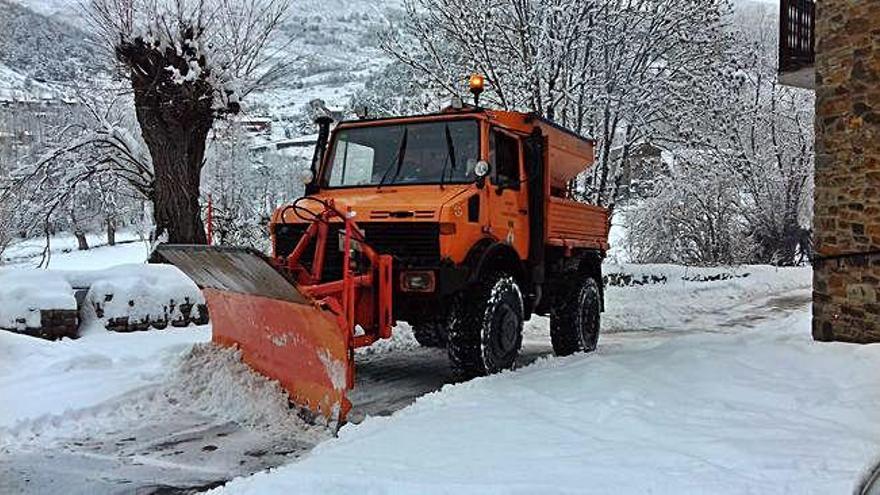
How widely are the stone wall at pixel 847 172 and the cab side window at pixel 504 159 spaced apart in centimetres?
327

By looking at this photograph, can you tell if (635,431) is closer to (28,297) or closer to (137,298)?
(137,298)

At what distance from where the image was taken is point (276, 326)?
5723 mm

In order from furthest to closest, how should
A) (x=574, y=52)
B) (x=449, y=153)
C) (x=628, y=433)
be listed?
(x=574, y=52) → (x=449, y=153) → (x=628, y=433)

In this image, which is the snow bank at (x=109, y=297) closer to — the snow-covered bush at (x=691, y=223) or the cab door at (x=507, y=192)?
the cab door at (x=507, y=192)

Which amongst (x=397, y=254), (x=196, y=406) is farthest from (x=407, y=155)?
(x=196, y=406)

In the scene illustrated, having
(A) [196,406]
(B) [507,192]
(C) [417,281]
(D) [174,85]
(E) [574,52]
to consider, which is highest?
(E) [574,52]

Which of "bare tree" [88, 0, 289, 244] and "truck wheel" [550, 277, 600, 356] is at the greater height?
"bare tree" [88, 0, 289, 244]

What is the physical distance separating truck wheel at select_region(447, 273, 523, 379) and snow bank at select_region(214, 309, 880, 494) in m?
0.26

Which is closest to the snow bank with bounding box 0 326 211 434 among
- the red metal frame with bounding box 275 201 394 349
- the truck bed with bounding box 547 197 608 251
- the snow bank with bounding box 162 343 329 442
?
the snow bank with bounding box 162 343 329 442

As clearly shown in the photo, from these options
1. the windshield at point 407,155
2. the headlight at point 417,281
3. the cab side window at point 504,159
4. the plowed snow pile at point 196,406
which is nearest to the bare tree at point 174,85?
the windshield at point 407,155

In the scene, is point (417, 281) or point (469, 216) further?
point (469, 216)

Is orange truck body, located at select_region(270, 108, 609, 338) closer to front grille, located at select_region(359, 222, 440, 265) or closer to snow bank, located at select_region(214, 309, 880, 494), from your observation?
front grille, located at select_region(359, 222, 440, 265)

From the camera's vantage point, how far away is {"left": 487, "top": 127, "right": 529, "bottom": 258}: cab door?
6.69 meters

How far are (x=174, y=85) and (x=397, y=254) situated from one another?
220 inches
